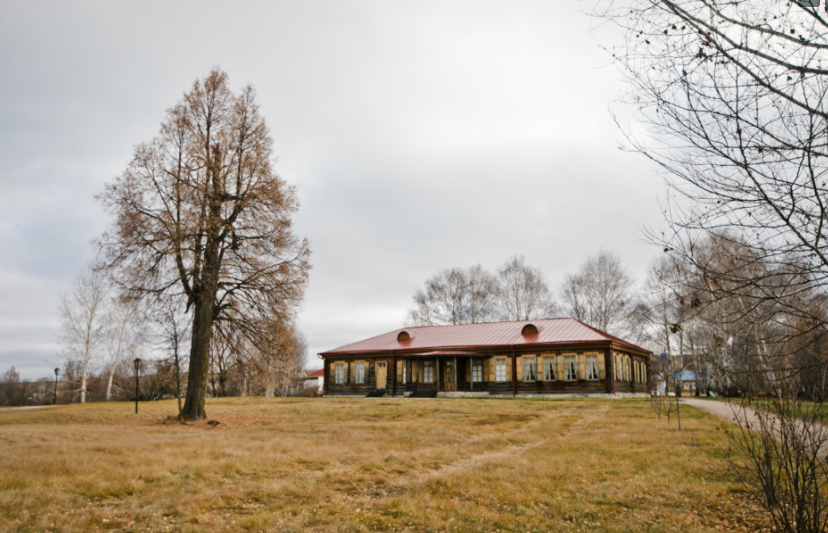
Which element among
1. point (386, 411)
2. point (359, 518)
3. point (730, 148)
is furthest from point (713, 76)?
point (386, 411)

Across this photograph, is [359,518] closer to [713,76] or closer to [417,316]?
[713,76]

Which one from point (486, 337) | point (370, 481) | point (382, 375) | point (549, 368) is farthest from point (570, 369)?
point (370, 481)

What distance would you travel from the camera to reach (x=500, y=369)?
32.5 metres

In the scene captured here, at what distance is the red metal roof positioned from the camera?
3117 cm

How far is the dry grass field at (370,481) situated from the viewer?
616 centimetres

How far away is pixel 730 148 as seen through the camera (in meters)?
4.18

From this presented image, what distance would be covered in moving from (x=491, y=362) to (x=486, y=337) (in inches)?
78.5

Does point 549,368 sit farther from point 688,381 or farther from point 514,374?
point 688,381

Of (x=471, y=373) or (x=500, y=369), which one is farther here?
(x=471, y=373)

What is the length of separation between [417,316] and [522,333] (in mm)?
20477

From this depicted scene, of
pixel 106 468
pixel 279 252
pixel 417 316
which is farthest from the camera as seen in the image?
pixel 417 316

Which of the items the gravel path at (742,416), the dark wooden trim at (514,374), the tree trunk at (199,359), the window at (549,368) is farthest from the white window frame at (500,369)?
the tree trunk at (199,359)

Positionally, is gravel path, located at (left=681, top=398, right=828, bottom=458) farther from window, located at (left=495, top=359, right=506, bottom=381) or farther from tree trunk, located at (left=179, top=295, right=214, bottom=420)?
tree trunk, located at (left=179, top=295, right=214, bottom=420)

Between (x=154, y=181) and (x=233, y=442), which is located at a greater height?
(x=154, y=181)
